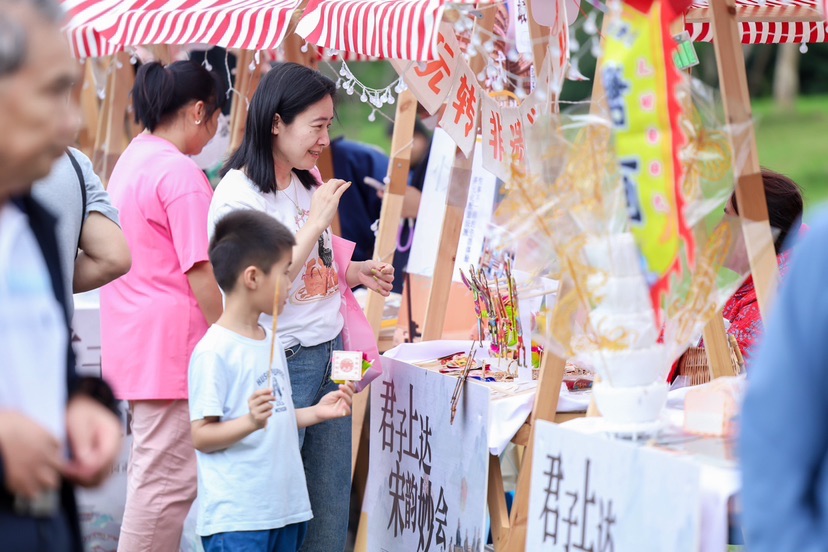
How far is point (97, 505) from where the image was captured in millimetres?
4121

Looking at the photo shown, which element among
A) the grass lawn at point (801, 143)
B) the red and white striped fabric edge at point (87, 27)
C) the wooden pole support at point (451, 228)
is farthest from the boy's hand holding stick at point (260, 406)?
the grass lawn at point (801, 143)

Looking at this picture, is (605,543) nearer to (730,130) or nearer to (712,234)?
(712,234)

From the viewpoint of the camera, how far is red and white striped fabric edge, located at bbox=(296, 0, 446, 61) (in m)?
2.71

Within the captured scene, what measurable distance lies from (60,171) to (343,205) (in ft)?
8.45

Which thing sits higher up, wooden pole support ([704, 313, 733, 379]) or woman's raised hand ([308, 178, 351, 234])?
woman's raised hand ([308, 178, 351, 234])

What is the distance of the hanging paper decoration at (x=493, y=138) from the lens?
313cm

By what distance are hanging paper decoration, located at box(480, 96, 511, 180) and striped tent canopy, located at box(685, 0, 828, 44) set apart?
74cm

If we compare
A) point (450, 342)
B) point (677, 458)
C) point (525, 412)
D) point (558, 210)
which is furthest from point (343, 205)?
point (677, 458)

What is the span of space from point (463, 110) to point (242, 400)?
3.82 feet

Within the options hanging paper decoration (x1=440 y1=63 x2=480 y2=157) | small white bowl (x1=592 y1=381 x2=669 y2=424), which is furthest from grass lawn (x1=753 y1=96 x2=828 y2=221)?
small white bowl (x1=592 y1=381 x2=669 y2=424)

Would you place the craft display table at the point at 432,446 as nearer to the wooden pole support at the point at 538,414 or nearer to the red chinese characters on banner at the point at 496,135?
the wooden pole support at the point at 538,414

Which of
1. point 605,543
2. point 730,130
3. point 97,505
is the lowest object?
point 97,505

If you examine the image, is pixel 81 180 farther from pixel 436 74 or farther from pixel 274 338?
pixel 436 74

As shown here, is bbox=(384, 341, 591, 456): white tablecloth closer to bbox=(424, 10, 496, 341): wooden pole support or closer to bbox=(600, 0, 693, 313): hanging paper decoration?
bbox=(424, 10, 496, 341): wooden pole support
